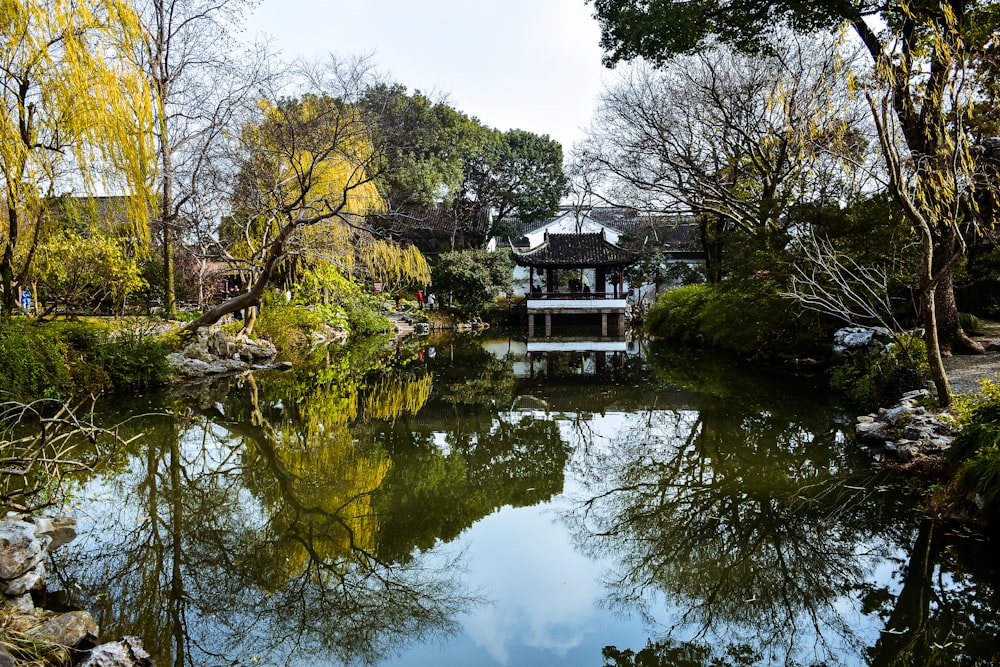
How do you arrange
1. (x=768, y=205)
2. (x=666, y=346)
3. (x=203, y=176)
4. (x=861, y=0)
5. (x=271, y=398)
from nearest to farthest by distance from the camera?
(x=861, y=0)
(x=271, y=398)
(x=768, y=205)
(x=203, y=176)
(x=666, y=346)

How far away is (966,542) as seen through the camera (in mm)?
3916

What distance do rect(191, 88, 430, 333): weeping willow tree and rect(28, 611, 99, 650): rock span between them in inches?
268

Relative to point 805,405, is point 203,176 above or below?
above

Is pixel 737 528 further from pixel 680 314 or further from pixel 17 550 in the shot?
pixel 680 314

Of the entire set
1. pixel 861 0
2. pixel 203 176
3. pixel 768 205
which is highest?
pixel 861 0

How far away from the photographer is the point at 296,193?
14.2m

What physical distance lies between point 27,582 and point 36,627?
0.51m

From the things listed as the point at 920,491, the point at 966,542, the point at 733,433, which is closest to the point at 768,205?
the point at 733,433

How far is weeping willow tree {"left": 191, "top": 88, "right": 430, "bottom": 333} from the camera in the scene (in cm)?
1006

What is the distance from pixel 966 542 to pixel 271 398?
7.62 m

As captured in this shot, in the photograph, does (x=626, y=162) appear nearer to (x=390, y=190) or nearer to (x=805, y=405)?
(x=805, y=405)

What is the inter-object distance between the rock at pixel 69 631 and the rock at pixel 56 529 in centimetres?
130

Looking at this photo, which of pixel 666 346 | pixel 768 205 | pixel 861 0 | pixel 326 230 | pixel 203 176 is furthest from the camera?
pixel 666 346

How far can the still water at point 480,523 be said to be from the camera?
3156 mm
